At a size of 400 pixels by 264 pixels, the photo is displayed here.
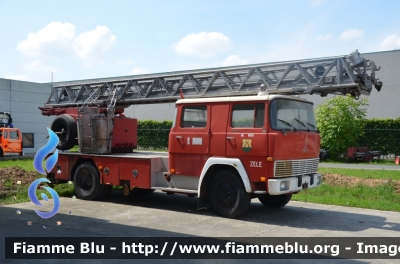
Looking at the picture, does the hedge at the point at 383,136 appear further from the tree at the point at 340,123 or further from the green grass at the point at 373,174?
the green grass at the point at 373,174

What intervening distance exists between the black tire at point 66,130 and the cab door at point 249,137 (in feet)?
15.9

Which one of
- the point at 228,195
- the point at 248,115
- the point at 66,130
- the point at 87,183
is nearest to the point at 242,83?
the point at 248,115

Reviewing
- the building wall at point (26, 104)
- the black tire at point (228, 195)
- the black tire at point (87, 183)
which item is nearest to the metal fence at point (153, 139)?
the building wall at point (26, 104)

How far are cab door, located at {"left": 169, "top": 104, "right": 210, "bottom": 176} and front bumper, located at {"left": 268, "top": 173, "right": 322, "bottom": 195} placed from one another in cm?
163

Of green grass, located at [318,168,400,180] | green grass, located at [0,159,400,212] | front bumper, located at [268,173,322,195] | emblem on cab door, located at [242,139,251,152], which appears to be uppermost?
emblem on cab door, located at [242,139,251,152]

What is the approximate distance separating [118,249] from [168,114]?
35557mm

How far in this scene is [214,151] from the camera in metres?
9.12

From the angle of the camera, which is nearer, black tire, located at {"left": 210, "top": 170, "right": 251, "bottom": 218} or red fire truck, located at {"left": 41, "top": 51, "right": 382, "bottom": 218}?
red fire truck, located at {"left": 41, "top": 51, "right": 382, "bottom": 218}

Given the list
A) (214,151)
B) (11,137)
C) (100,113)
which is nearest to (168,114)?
(11,137)

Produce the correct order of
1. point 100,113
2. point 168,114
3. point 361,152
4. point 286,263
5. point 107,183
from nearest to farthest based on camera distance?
point 286,263, point 107,183, point 100,113, point 361,152, point 168,114

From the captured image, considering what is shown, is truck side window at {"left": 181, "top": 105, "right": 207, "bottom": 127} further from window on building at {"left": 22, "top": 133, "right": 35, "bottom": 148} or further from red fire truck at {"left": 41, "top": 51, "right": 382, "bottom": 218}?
window on building at {"left": 22, "top": 133, "right": 35, "bottom": 148}

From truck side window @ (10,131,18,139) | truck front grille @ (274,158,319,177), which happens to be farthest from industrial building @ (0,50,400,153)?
truck front grille @ (274,158,319,177)

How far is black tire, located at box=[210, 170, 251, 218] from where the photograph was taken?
343 inches

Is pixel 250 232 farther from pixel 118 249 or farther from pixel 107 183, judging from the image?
pixel 107 183
